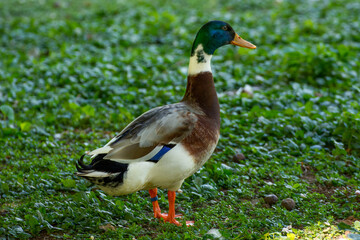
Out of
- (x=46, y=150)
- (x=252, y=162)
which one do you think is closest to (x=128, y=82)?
(x=46, y=150)

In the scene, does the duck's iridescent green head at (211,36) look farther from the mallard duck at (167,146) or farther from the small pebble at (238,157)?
the small pebble at (238,157)

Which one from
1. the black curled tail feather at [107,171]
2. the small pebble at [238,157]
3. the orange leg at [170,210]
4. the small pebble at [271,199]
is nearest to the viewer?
the black curled tail feather at [107,171]

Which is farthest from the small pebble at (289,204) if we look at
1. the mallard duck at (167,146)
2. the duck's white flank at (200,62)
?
the duck's white flank at (200,62)

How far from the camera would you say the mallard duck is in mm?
3582

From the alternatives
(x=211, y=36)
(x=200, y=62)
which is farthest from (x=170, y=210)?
(x=211, y=36)

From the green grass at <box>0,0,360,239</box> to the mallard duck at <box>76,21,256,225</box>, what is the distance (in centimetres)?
35

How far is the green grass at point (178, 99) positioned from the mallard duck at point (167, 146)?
0.35 m

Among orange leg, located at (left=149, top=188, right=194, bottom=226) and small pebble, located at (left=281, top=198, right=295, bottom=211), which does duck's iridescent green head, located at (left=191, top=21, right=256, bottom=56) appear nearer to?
orange leg, located at (left=149, top=188, right=194, bottom=226)

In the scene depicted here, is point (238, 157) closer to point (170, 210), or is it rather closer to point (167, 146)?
point (170, 210)

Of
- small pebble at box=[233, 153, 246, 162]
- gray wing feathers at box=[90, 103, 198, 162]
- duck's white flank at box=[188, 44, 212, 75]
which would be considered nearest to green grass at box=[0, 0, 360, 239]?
small pebble at box=[233, 153, 246, 162]

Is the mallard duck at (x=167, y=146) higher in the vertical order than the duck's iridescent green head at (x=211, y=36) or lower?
lower

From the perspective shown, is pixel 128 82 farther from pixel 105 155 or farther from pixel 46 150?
pixel 105 155

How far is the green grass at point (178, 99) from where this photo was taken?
12.7ft

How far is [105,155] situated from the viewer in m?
3.63
